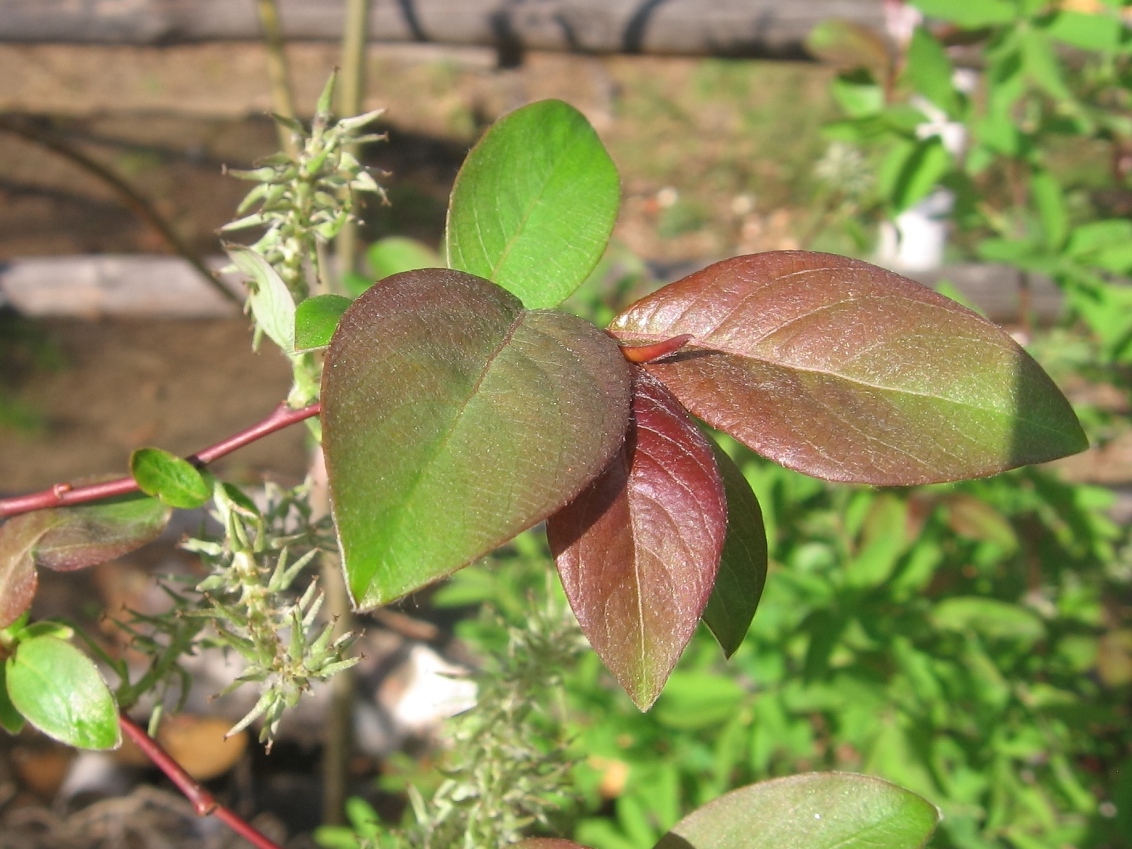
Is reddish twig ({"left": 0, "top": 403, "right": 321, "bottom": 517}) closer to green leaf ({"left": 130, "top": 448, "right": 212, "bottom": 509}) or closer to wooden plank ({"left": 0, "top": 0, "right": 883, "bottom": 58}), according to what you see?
green leaf ({"left": 130, "top": 448, "right": 212, "bottom": 509})

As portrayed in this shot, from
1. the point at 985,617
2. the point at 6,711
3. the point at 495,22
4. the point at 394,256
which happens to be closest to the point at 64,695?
the point at 6,711

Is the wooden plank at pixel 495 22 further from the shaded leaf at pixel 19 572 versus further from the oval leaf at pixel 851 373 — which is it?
the shaded leaf at pixel 19 572

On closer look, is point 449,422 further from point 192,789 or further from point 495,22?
point 495,22

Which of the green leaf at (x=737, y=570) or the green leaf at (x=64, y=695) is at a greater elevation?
the green leaf at (x=737, y=570)

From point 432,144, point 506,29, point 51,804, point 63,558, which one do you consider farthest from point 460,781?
point 432,144

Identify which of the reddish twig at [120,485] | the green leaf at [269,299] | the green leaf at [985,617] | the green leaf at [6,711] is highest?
the green leaf at [269,299]

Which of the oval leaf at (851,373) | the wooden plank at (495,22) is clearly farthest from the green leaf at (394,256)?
the wooden plank at (495,22)
